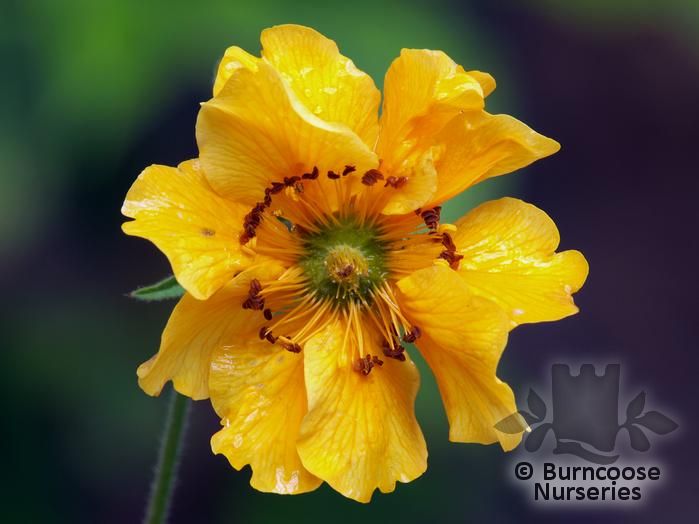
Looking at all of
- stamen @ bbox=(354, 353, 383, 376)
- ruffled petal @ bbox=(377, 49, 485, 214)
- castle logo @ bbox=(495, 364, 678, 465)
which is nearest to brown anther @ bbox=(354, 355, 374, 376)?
stamen @ bbox=(354, 353, 383, 376)

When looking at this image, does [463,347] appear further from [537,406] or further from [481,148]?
[537,406]

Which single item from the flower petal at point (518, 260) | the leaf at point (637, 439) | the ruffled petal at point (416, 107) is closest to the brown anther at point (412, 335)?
the flower petal at point (518, 260)

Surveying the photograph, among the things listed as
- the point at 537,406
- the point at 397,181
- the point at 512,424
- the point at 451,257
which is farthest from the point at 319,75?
the point at 537,406

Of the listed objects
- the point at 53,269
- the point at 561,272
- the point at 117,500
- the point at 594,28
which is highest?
the point at 594,28

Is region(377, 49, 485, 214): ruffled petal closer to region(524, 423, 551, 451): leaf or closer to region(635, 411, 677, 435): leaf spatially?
region(524, 423, 551, 451): leaf

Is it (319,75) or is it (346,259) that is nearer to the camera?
(319,75)

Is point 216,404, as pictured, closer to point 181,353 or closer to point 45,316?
point 181,353

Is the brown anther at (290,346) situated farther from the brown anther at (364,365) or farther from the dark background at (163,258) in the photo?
the dark background at (163,258)

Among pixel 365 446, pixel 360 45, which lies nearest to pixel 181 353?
pixel 365 446
